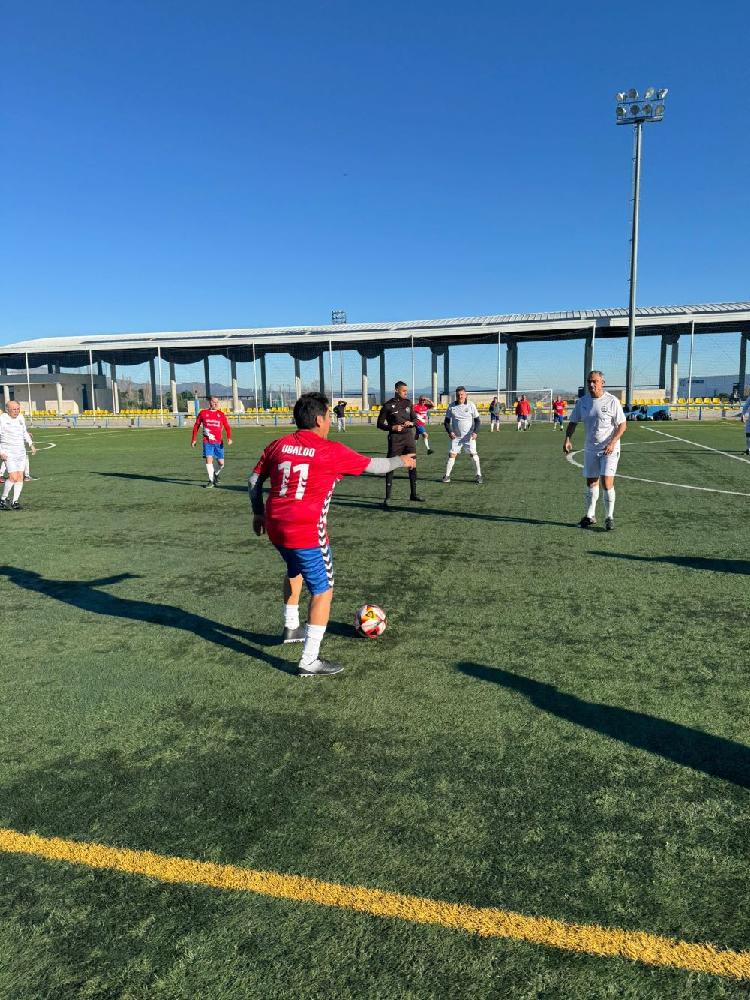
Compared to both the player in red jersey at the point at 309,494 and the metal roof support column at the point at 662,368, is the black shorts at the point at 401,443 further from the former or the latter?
the metal roof support column at the point at 662,368

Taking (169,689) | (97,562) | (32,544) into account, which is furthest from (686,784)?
(32,544)

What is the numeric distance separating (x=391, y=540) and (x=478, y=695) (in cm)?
469

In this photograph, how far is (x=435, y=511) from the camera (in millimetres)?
10602

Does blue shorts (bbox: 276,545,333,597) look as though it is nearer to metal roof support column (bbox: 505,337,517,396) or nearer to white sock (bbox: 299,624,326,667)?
white sock (bbox: 299,624,326,667)

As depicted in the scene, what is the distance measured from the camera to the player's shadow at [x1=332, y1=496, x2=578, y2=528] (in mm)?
9500

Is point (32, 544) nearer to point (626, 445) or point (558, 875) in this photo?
point (558, 875)

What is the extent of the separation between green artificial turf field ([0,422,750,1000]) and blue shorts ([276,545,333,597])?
64 centimetres

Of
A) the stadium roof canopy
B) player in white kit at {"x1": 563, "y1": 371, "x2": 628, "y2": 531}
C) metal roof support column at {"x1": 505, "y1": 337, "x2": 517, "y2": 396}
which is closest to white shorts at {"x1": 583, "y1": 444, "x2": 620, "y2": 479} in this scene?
player in white kit at {"x1": 563, "y1": 371, "x2": 628, "y2": 531}

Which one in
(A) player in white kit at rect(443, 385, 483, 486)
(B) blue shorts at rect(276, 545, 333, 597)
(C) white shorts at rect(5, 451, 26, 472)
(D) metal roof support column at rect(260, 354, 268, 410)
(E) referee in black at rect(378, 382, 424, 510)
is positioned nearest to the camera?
(B) blue shorts at rect(276, 545, 333, 597)

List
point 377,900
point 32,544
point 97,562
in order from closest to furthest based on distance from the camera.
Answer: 1. point 377,900
2. point 97,562
3. point 32,544

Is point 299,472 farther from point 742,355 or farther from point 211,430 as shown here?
point 742,355

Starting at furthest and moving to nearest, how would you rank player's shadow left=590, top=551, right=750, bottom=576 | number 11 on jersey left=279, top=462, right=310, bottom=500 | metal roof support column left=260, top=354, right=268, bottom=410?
metal roof support column left=260, top=354, right=268, bottom=410 → player's shadow left=590, top=551, right=750, bottom=576 → number 11 on jersey left=279, top=462, right=310, bottom=500

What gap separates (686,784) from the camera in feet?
9.85

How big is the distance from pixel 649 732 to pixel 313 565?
2.29 meters
